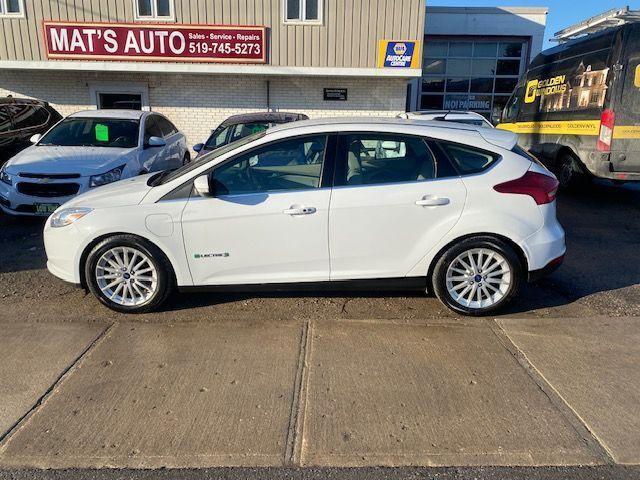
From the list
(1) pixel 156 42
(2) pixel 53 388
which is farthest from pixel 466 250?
(1) pixel 156 42

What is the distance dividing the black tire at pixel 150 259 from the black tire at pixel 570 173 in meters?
7.21

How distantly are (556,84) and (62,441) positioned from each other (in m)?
9.66

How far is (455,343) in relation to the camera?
12.1 feet

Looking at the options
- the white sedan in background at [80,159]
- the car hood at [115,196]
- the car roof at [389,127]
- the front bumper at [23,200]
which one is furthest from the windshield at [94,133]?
the car roof at [389,127]

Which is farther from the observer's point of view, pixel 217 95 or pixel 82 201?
pixel 217 95

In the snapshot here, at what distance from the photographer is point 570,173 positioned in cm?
877

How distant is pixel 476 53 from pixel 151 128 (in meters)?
13.8

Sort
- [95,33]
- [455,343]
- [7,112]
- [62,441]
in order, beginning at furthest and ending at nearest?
[95,33]
[7,112]
[455,343]
[62,441]

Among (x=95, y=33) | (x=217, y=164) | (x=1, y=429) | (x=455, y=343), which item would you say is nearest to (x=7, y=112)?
(x=95, y=33)

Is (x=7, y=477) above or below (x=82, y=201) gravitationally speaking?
below

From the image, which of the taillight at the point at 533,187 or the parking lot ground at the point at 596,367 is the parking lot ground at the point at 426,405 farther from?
the taillight at the point at 533,187

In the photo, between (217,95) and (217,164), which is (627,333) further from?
(217,95)

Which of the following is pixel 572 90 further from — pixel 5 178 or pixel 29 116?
pixel 29 116

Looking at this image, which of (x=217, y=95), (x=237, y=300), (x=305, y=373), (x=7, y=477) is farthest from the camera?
(x=217, y=95)
